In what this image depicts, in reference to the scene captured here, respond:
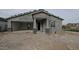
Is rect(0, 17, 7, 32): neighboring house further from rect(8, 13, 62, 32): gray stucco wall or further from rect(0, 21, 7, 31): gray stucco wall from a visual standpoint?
rect(8, 13, 62, 32): gray stucco wall

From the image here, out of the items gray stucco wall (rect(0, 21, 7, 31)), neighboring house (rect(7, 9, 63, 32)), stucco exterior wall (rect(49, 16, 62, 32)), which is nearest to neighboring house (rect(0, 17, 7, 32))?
gray stucco wall (rect(0, 21, 7, 31))

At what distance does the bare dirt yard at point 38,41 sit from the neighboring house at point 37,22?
0.13 m

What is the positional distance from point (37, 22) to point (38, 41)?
1.55 feet

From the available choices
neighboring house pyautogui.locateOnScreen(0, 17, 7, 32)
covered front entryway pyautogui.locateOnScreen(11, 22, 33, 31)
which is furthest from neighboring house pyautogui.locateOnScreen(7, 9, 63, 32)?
neighboring house pyautogui.locateOnScreen(0, 17, 7, 32)

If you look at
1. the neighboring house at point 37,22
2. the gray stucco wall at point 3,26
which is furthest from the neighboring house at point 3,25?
the neighboring house at point 37,22

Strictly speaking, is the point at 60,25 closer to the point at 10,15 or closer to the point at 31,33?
the point at 31,33

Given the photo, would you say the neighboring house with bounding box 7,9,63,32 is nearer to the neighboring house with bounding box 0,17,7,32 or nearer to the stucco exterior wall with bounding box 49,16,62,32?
the stucco exterior wall with bounding box 49,16,62,32

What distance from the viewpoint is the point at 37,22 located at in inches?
Result: 207

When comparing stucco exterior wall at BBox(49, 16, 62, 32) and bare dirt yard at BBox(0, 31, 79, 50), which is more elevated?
stucco exterior wall at BBox(49, 16, 62, 32)

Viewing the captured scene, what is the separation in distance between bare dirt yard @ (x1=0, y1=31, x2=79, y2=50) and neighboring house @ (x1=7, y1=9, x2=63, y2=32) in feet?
0.42

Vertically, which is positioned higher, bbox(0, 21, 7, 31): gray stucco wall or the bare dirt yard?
bbox(0, 21, 7, 31): gray stucco wall

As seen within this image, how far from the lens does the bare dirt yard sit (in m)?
5.20
